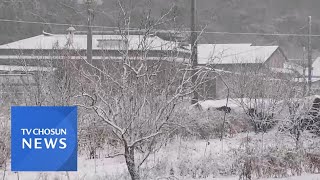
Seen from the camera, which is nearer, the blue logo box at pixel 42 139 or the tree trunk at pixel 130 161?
the blue logo box at pixel 42 139

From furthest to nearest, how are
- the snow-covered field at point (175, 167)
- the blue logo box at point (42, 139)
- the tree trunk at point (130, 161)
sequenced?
the snow-covered field at point (175, 167) → the tree trunk at point (130, 161) → the blue logo box at point (42, 139)

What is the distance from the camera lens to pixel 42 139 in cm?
553

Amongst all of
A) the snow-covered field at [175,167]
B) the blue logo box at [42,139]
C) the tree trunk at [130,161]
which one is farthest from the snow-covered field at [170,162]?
the blue logo box at [42,139]

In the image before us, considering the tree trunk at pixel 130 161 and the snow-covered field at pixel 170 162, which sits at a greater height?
the tree trunk at pixel 130 161

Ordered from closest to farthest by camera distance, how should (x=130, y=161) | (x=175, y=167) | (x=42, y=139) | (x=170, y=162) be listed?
(x=42, y=139) → (x=130, y=161) → (x=175, y=167) → (x=170, y=162)

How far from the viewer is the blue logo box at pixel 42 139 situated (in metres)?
5.51

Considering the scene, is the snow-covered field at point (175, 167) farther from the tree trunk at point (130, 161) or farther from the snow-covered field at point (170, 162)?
the tree trunk at point (130, 161)

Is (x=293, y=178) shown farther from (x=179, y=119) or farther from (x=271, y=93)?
(x=271, y=93)

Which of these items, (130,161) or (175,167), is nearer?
(130,161)

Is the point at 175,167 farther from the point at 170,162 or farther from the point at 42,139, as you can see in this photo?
the point at 42,139

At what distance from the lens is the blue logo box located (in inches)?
217

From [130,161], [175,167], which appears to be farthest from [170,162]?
[130,161]

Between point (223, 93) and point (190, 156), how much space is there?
1746 cm

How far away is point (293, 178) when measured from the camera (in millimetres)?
8805
